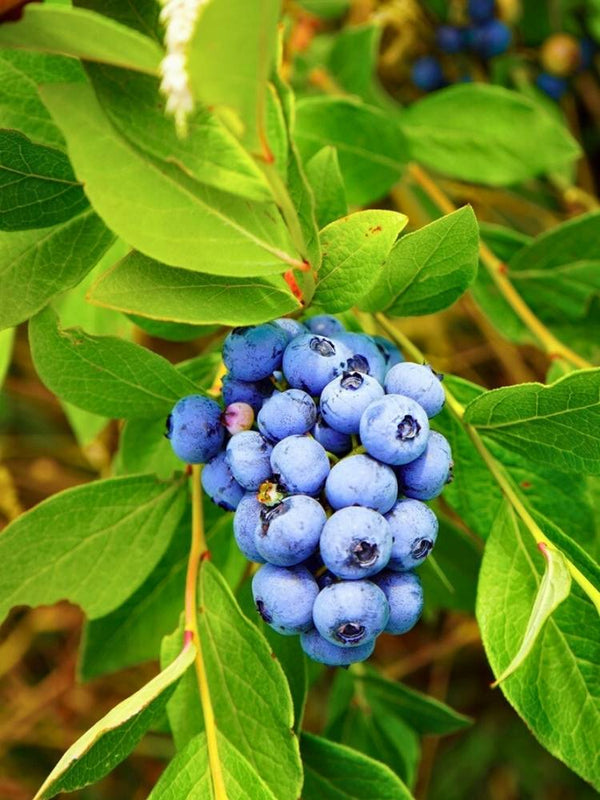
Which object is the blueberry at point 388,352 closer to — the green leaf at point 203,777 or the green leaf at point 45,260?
the green leaf at point 45,260

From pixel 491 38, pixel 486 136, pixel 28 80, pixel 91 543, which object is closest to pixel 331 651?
pixel 91 543

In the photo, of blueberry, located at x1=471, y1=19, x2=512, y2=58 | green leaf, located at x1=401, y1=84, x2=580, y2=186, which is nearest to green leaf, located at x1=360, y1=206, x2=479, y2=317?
green leaf, located at x1=401, y1=84, x2=580, y2=186

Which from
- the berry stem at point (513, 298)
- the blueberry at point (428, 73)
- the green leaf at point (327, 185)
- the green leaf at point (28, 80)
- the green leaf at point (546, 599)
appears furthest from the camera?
the blueberry at point (428, 73)

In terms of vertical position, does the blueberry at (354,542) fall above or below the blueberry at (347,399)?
below

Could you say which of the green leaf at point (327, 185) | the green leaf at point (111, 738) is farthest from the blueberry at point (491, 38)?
the green leaf at point (111, 738)

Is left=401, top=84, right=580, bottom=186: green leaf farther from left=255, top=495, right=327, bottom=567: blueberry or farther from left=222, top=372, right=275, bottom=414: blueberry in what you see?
left=255, top=495, right=327, bottom=567: blueberry

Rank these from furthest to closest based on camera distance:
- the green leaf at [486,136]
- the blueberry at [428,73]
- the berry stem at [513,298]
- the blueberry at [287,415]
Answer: the blueberry at [428,73] < the green leaf at [486,136] < the berry stem at [513,298] < the blueberry at [287,415]

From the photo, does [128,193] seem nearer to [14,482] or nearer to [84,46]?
[84,46]
